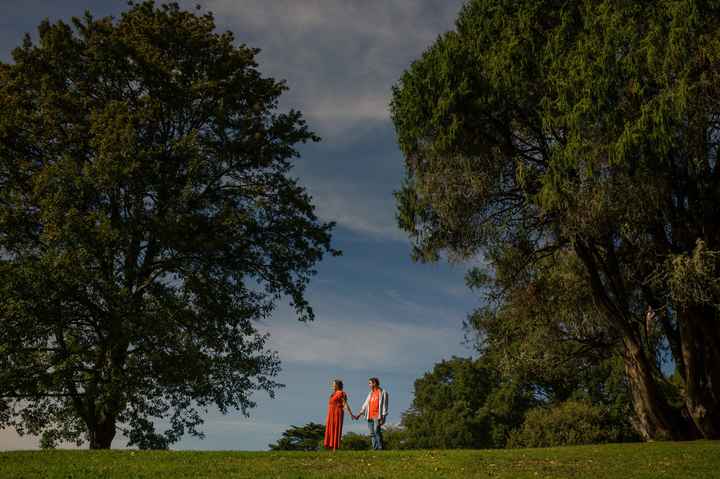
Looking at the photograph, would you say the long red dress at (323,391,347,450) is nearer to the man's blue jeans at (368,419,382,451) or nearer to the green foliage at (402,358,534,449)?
the man's blue jeans at (368,419,382,451)

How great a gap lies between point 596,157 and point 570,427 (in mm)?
32135

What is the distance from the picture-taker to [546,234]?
2256 cm

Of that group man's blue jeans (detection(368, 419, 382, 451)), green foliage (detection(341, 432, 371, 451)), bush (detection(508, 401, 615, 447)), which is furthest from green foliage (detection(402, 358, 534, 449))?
man's blue jeans (detection(368, 419, 382, 451))

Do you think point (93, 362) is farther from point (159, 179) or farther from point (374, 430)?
point (374, 430)

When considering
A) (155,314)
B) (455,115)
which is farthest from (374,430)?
(455,115)

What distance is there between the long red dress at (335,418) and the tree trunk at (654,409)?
1057 cm

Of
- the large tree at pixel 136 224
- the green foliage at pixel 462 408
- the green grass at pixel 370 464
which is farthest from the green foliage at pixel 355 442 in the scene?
the green grass at pixel 370 464

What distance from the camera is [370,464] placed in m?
14.4

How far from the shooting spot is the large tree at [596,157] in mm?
18156

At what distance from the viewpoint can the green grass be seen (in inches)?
518

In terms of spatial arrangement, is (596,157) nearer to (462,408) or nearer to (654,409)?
(654,409)

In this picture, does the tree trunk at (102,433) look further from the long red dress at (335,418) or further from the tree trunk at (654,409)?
the tree trunk at (654,409)

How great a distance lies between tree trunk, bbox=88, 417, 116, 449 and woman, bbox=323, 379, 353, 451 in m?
8.90

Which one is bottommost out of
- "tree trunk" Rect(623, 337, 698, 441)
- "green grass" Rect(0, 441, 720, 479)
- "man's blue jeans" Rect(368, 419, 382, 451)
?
"green grass" Rect(0, 441, 720, 479)
